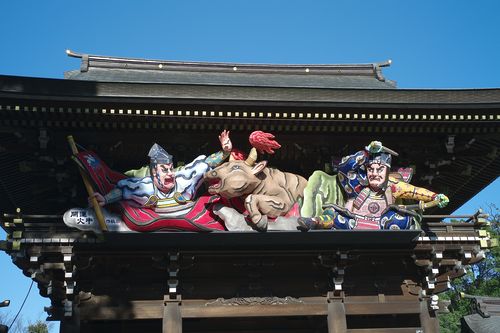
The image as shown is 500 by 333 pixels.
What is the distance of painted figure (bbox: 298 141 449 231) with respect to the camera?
1064 cm

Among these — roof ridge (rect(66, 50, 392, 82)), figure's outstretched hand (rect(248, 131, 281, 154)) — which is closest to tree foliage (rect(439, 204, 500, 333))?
roof ridge (rect(66, 50, 392, 82))

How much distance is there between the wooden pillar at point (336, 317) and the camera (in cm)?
1055

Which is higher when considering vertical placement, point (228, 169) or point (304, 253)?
point (228, 169)

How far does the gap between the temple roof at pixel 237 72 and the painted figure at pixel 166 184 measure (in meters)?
5.99

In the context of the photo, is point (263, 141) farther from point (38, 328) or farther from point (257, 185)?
point (38, 328)

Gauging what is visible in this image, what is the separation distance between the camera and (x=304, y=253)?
35.2 ft

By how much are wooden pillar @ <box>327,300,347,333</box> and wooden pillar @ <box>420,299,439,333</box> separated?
162cm

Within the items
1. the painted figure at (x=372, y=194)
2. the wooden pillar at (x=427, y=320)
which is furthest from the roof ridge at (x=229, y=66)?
the wooden pillar at (x=427, y=320)

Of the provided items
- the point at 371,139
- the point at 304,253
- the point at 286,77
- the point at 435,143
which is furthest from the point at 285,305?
the point at 286,77

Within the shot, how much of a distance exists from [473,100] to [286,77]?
7.61 m

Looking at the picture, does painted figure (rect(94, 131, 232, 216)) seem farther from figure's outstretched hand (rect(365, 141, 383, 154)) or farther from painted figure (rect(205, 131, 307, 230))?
figure's outstretched hand (rect(365, 141, 383, 154))

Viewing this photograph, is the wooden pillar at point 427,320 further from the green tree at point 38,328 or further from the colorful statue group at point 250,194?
the green tree at point 38,328

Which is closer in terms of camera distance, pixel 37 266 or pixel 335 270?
pixel 37 266

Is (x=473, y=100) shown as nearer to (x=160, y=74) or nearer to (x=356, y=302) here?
(x=356, y=302)
